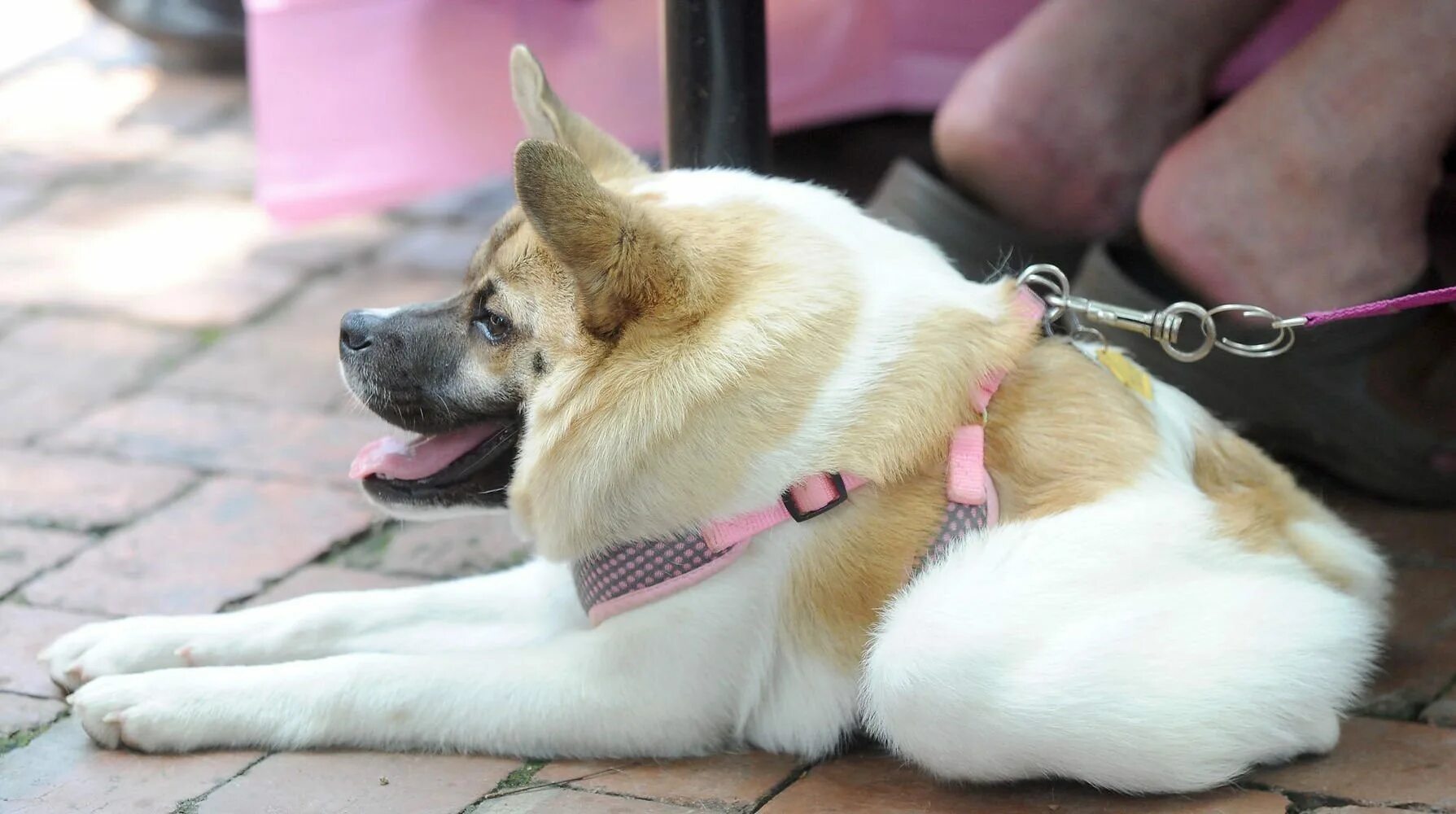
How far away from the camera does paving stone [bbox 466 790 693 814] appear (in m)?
1.87

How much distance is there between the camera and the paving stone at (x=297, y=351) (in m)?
3.19

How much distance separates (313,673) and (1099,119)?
1764mm

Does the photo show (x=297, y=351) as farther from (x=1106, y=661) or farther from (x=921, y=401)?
(x=1106, y=661)

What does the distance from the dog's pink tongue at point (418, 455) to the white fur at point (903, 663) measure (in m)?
0.22

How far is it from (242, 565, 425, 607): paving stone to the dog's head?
0.51m

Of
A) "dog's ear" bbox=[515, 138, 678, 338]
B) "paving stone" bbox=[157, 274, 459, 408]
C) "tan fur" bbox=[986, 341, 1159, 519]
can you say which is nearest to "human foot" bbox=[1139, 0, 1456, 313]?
"tan fur" bbox=[986, 341, 1159, 519]

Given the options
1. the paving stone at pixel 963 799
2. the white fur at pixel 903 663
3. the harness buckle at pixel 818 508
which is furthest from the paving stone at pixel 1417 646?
the harness buckle at pixel 818 508

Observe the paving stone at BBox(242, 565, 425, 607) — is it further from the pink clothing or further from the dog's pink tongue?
the pink clothing

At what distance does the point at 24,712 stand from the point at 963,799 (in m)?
1.24

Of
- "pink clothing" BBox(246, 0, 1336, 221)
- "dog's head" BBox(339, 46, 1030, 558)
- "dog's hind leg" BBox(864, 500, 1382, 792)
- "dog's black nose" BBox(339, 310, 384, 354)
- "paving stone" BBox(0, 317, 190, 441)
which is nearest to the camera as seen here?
"dog's hind leg" BBox(864, 500, 1382, 792)

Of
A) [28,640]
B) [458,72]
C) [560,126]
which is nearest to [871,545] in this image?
[560,126]

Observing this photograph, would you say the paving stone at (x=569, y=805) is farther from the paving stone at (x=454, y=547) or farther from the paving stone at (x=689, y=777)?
the paving stone at (x=454, y=547)

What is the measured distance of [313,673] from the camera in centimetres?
199

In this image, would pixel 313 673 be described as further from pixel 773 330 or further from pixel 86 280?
pixel 86 280
